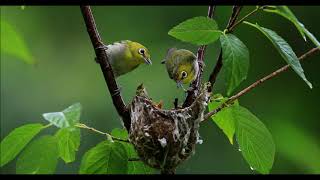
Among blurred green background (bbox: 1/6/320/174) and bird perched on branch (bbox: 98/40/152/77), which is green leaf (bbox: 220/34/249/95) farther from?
blurred green background (bbox: 1/6/320/174)

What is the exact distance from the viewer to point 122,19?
25.4 ft

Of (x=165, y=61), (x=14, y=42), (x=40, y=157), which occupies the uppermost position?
(x=14, y=42)

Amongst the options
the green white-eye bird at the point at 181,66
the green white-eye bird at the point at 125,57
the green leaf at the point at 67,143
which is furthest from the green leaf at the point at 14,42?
the green white-eye bird at the point at 125,57

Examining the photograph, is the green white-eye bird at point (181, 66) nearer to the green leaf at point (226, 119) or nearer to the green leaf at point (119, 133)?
the green leaf at point (226, 119)

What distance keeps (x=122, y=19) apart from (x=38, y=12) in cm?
128

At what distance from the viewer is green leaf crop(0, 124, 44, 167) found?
179 cm

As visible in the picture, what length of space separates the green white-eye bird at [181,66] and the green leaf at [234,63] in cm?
119

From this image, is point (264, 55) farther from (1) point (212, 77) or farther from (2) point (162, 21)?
(1) point (212, 77)

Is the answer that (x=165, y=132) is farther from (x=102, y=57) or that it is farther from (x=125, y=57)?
(x=125, y=57)

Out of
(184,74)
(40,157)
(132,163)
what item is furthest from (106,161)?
(184,74)

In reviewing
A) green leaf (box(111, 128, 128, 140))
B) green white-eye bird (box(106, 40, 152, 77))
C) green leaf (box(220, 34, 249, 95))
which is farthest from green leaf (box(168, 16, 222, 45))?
green white-eye bird (box(106, 40, 152, 77))

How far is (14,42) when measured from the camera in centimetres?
154

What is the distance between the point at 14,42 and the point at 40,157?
17.3 inches

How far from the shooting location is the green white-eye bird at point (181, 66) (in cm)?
322
